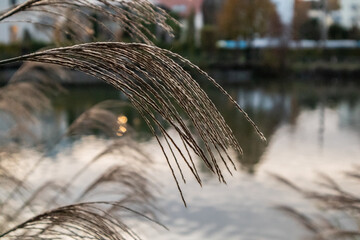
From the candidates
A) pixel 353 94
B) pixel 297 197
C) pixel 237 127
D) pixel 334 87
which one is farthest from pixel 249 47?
pixel 297 197

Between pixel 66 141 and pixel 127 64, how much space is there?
1120 centimetres

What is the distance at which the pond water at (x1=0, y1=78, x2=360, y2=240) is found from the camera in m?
7.41

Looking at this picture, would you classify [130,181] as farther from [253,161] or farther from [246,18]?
[246,18]

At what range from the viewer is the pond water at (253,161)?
24.3 feet

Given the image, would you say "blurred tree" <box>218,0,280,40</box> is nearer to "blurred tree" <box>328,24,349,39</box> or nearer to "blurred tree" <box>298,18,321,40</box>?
"blurred tree" <box>298,18,321,40</box>

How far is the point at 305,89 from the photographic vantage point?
2358 cm

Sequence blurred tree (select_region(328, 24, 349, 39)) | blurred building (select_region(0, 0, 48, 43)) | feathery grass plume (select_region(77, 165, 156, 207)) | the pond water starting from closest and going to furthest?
1. feathery grass plume (select_region(77, 165, 156, 207))
2. the pond water
3. blurred building (select_region(0, 0, 48, 43))
4. blurred tree (select_region(328, 24, 349, 39))

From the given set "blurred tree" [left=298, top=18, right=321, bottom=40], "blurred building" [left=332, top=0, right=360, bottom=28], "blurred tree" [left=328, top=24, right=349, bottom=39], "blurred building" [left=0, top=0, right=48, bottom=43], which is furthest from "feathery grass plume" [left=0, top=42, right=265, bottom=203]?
"blurred building" [left=332, top=0, right=360, bottom=28]

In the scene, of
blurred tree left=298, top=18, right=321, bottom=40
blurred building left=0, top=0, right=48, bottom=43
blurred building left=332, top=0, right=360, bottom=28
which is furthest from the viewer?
blurred building left=332, top=0, right=360, bottom=28

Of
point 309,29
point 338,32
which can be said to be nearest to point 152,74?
point 309,29

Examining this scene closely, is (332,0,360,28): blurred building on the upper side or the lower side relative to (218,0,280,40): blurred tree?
lower

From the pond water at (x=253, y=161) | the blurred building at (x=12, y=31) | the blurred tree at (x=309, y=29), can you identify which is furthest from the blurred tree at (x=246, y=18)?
the pond water at (x=253, y=161)

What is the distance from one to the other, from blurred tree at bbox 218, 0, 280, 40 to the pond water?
11332mm

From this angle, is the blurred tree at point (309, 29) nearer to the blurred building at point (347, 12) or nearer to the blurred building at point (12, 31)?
the blurred building at point (347, 12)
